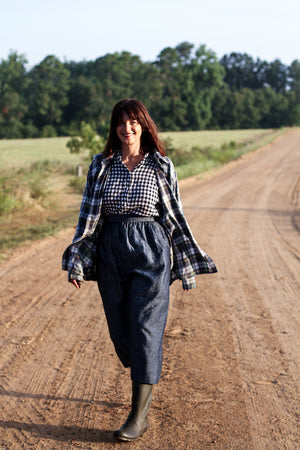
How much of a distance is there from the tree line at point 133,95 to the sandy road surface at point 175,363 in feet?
176

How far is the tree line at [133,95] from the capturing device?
66125 millimetres

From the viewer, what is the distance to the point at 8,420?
3.28 meters

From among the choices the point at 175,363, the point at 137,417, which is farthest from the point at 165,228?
the point at 175,363

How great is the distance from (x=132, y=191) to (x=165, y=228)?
13.0 inches

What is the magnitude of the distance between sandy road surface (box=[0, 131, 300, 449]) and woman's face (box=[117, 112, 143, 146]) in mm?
1811

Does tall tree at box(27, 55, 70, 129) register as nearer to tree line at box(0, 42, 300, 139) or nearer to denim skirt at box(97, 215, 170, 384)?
tree line at box(0, 42, 300, 139)

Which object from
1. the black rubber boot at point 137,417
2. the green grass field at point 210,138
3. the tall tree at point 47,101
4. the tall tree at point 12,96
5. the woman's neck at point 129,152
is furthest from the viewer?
the tall tree at point 47,101

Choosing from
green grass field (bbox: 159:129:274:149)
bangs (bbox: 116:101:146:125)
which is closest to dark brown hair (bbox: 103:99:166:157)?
bangs (bbox: 116:101:146:125)

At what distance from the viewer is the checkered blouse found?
3.18 meters

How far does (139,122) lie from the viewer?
3264 mm

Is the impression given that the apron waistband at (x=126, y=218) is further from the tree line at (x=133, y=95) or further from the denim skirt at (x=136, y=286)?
the tree line at (x=133, y=95)

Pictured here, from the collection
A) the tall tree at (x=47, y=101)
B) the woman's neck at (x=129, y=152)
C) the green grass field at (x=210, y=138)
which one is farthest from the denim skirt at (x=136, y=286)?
the tall tree at (x=47, y=101)

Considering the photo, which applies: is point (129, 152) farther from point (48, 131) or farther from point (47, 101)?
point (47, 101)

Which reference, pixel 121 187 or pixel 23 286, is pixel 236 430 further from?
pixel 23 286
